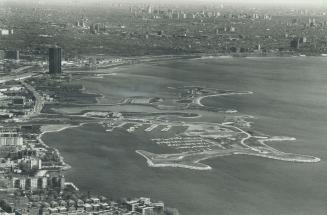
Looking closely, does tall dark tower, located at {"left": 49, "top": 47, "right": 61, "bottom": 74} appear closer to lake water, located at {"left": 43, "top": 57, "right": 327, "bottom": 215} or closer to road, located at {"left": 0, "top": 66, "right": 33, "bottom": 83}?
road, located at {"left": 0, "top": 66, "right": 33, "bottom": 83}

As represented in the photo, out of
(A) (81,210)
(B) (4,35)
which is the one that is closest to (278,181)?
(A) (81,210)

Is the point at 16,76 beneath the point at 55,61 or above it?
beneath

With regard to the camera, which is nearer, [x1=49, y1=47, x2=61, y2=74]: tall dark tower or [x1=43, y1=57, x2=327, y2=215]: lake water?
[x1=43, y1=57, x2=327, y2=215]: lake water

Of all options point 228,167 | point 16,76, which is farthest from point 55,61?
point 228,167

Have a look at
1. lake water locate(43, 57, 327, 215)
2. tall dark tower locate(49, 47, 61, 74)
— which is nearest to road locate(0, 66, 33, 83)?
tall dark tower locate(49, 47, 61, 74)

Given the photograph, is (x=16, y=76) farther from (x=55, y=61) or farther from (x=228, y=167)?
(x=228, y=167)

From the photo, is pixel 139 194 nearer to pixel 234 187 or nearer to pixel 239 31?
pixel 234 187

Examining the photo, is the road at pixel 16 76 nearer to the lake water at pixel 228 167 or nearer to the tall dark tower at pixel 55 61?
the tall dark tower at pixel 55 61

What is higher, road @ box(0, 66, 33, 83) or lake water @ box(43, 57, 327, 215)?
lake water @ box(43, 57, 327, 215)

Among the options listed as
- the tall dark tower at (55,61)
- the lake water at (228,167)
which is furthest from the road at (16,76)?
the lake water at (228,167)
